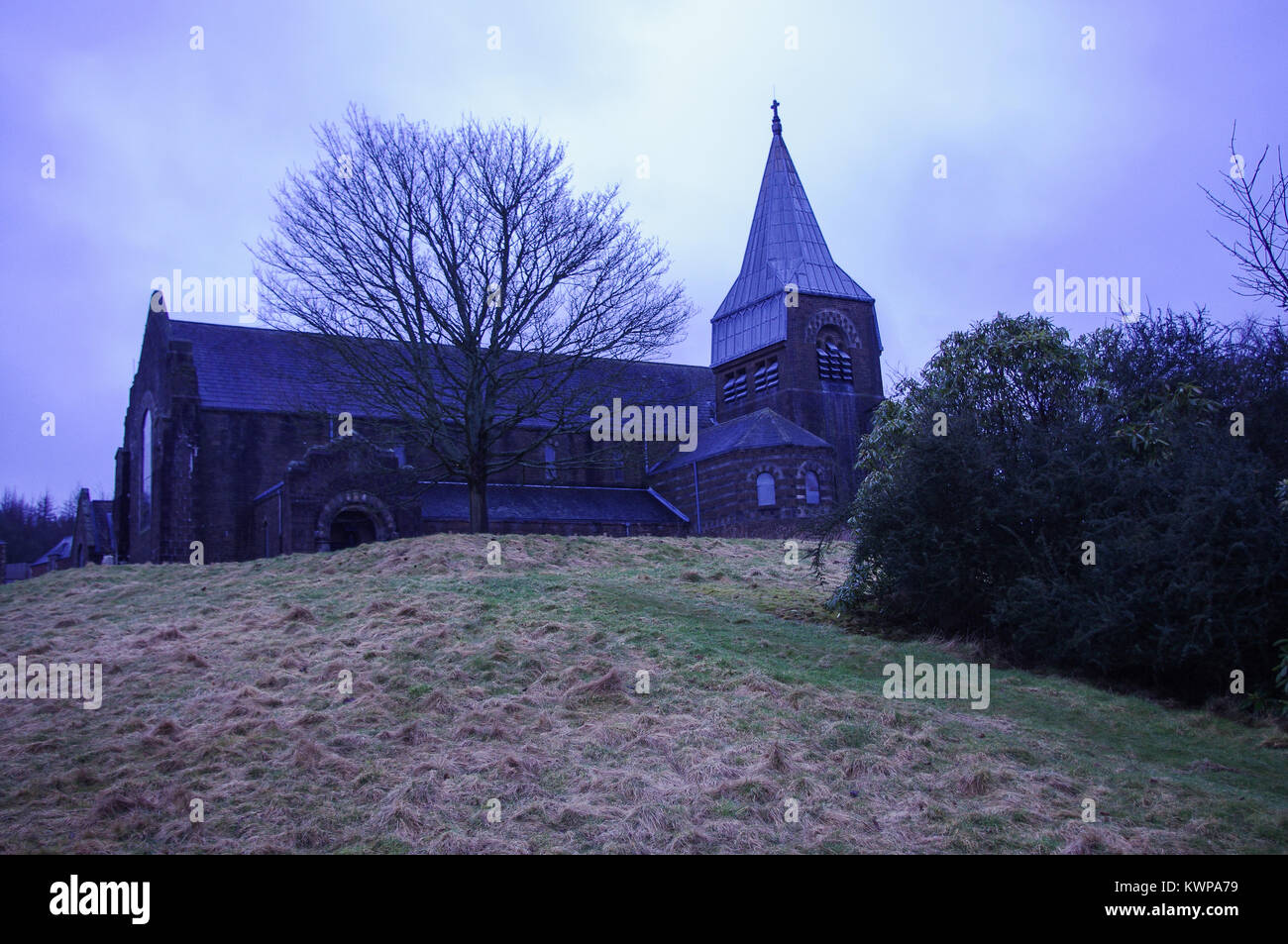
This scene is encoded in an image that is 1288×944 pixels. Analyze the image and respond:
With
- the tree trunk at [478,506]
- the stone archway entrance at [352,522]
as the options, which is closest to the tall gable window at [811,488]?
the stone archway entrance at [352,522]

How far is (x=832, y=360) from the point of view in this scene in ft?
155

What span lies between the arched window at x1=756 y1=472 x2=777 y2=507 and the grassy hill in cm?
2398

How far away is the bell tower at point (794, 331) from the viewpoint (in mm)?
45906

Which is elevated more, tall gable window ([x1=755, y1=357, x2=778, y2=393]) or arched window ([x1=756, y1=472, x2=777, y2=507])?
tall gable window ([x1=755, y1=357, x2=778, y2=393])

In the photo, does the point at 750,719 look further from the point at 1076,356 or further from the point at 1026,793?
the point at 1076,356

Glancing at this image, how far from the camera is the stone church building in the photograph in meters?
30.4

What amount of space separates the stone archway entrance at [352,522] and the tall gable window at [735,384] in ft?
73.5

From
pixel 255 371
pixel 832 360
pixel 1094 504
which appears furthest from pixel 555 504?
pixel 1094 504

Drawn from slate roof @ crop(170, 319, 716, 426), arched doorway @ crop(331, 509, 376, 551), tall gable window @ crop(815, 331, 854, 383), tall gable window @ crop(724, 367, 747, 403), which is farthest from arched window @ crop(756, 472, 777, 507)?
arched doorway @ crop(331, 509, 376, 551)

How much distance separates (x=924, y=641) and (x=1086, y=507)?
3.26 meters

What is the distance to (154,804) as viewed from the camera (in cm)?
867

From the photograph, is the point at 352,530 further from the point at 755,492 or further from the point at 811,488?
the point at 811,488

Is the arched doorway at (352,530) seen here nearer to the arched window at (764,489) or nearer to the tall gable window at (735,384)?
the arched window at (764,489)

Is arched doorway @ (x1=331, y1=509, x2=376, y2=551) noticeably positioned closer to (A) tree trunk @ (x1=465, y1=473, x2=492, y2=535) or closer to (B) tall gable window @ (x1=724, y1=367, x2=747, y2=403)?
(A) tree trunk @ (x1=465, y1=473, x2=492, y2=535)
